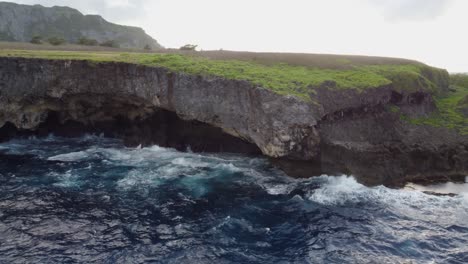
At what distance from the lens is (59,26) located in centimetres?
15338

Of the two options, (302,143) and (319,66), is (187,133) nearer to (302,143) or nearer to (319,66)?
(302,143)

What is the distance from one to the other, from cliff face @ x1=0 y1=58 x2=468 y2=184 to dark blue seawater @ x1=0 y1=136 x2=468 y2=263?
2.58 metres

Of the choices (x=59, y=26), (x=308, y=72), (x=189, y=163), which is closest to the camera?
(x=189, y=163)

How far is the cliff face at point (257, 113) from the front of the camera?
82.3 ft

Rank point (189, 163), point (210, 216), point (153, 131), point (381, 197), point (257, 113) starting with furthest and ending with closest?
point (153, 131) → point (189, 163) → point (257, 113) → point (381, 197) → point (210, 216)

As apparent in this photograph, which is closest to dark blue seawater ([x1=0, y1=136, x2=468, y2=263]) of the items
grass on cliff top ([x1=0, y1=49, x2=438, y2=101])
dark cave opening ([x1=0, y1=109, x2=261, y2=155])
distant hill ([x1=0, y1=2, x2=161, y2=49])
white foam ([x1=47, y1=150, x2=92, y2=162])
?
white foam ([x1=47, y1=150, x2=92, y2=162])

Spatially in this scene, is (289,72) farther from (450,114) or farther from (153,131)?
(450,114)

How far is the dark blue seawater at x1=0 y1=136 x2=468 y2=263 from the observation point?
1622 cm

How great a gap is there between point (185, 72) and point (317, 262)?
66.4 ft

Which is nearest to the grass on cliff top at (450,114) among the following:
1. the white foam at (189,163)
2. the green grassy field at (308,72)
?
the green grassy field at (308,72)

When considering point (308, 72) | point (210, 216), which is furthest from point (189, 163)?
point (308, 72)

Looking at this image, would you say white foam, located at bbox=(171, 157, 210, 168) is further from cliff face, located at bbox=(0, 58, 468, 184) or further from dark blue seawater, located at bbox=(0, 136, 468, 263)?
cliff face, located at bbox=(0, 58, 468, 184)

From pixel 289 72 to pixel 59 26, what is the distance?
152441 millimetres

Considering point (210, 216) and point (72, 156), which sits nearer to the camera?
point (210, 216)
